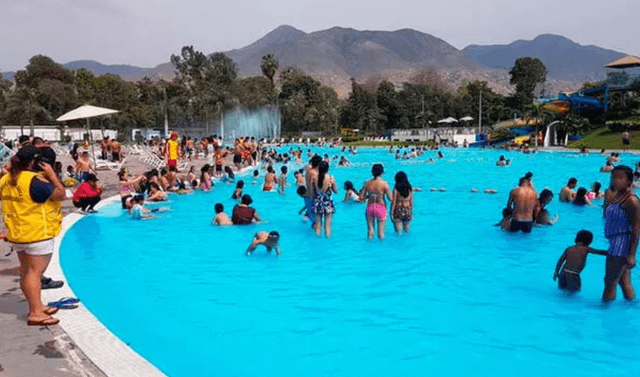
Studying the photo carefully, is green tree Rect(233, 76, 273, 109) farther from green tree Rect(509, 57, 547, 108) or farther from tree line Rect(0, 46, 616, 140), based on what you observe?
green tree Rect(509, 57, 547, 108)

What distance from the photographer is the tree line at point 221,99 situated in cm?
6931

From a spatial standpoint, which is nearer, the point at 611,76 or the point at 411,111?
the point at 611,76

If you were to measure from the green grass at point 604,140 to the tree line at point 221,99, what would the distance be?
1985 centimetres

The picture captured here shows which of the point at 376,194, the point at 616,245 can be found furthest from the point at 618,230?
the point at 376,194

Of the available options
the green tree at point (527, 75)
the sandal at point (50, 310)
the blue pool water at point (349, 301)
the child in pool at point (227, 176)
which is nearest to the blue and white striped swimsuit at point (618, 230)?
the blue pool water at point (349, 301)

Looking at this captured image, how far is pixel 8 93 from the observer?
65750 mm

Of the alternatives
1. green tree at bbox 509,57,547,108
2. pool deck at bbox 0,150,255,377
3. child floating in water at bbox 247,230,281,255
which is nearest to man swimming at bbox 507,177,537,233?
child floating in water at bbox 247,230,281,255

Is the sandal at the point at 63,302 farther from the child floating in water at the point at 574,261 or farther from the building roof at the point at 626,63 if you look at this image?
the building roof at the point at 626,63

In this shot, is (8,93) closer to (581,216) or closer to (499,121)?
(499,121)

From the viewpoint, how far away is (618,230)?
5473 mm

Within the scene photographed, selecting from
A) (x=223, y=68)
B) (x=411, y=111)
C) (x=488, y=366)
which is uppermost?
(x=223, y=68)

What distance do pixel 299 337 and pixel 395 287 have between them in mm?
2241

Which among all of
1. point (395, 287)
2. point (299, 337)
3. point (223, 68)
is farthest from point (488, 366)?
point (223, 68)

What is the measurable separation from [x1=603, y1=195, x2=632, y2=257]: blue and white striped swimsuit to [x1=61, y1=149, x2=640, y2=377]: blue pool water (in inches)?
37.8
